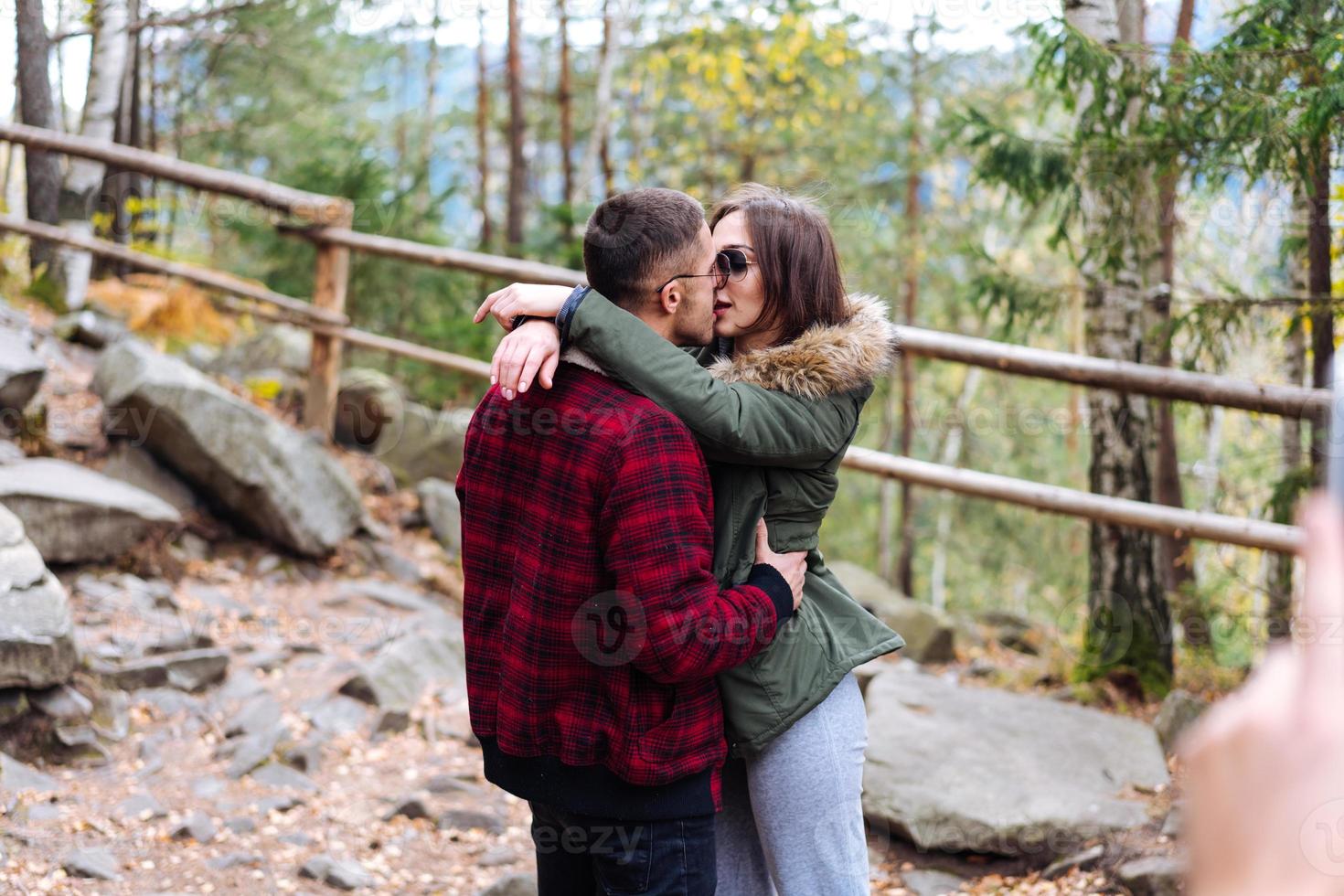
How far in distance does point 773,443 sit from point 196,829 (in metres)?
2.62

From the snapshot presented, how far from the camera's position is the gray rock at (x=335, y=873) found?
324cm

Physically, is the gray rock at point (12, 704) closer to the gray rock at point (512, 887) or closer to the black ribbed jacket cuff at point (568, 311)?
the gray rock at point (512, 887)

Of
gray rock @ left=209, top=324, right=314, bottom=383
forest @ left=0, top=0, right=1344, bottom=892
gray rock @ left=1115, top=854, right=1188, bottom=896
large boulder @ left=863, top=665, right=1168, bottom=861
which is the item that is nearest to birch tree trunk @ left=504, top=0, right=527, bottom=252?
forest @ left=0, top=0, right=1344, bottom=892

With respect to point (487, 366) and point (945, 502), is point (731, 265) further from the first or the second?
point (945, 502)

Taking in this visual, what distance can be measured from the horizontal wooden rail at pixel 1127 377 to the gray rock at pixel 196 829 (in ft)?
8.71

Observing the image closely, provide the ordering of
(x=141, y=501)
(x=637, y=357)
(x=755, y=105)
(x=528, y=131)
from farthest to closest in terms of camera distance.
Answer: (x=528, y=131) < (x=755, y=105) < (x=141, y=501) < (x=637, y=357)

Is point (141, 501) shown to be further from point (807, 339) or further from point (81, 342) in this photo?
point (807, 339)

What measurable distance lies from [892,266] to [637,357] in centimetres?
1212

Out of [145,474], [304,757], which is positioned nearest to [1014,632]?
[304,757]

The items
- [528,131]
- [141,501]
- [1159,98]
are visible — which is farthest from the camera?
[528,131]

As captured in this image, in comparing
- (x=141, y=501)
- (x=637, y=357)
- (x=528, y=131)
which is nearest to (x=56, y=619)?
Result: (x=141, y=501)

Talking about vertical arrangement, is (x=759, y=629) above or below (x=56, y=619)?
above

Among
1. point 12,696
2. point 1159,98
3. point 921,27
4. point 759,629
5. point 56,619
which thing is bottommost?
point 12,696

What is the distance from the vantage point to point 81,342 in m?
6.71
